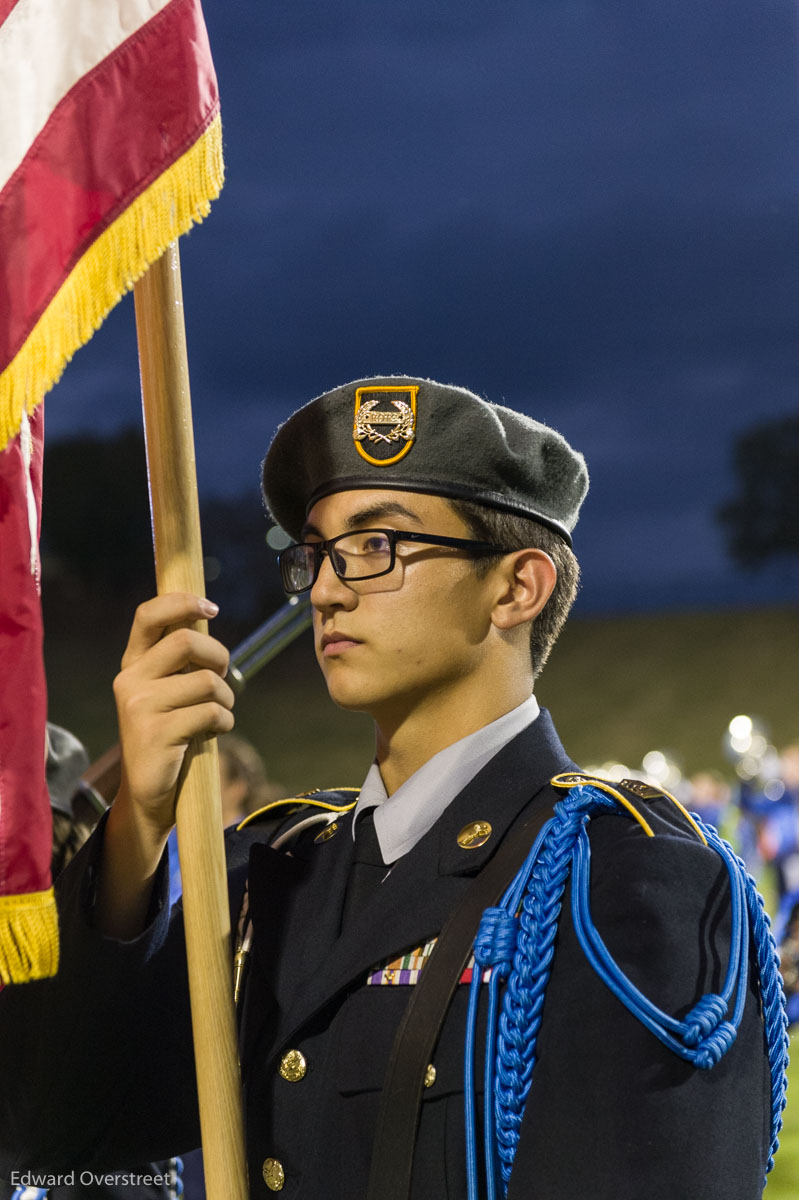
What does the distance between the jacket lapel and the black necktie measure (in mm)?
15

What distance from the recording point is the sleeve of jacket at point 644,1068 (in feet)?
4.41

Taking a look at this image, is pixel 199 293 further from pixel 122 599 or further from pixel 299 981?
pixel 299 981

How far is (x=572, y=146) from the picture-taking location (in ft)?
148

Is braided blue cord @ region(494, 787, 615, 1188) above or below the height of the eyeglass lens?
below

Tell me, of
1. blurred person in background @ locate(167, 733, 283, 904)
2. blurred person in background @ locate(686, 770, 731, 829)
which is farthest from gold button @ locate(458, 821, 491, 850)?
blurred person in background @ locate(686, 770, 731, 829)

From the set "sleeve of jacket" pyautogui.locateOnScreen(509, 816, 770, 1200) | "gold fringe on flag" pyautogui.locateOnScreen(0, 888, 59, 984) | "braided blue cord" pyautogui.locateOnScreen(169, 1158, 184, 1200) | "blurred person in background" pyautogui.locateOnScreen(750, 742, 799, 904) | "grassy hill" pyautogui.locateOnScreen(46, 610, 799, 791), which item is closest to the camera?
"sleeve of jacket" pyautogui.locateOnScreen(509, 816, 770, 1200)

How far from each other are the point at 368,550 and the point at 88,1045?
0.75 m

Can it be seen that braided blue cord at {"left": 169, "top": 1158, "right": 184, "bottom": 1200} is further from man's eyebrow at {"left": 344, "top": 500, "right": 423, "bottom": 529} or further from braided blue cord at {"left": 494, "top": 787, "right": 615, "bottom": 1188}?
man's eyebrow at {"left": 344, "top": 500, "right": 423, "bottom": 529}

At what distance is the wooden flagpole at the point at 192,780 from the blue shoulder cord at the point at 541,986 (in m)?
0.29

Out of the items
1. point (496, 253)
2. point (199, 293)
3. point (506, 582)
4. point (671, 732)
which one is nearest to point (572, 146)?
point (496, 253)

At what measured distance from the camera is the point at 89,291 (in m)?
1.59

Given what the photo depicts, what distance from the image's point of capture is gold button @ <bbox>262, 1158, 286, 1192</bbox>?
64.3 inches

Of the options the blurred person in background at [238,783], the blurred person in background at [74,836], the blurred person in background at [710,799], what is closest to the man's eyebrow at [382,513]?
the blurred person in background at [74,836]

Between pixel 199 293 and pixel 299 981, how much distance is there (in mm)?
39935
